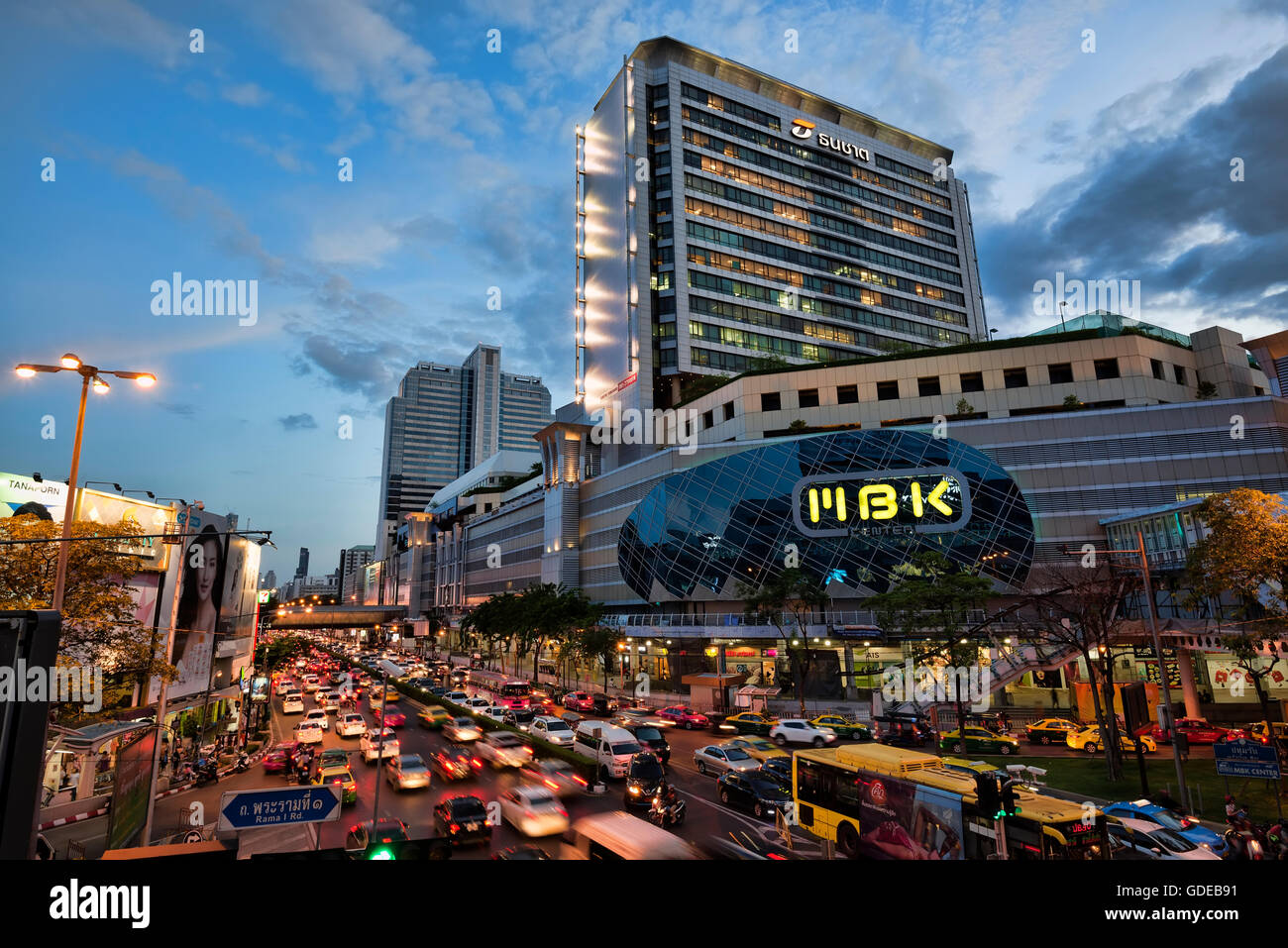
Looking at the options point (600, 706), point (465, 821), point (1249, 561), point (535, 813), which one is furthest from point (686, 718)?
point (1249, 561)

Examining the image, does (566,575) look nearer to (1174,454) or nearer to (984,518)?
(984,518)

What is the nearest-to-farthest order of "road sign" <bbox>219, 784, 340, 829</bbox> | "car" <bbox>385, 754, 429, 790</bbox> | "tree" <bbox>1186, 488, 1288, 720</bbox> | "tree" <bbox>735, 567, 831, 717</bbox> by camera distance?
"road sign" <bbox>219, 784, 340, 829</bbox> < "tree" <bbox>1186, 488, 1288, 720</bbox> < "car" <bbox>385, 754, 429, 790</bbox> < "tree" <bbox>735, 567, 831, 717</bbox>

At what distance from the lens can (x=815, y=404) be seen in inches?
2798

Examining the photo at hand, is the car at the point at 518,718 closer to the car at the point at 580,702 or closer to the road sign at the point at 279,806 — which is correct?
the car at the point at 580,702

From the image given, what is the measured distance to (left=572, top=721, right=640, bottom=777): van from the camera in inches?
1161

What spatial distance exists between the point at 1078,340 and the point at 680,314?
146 ft

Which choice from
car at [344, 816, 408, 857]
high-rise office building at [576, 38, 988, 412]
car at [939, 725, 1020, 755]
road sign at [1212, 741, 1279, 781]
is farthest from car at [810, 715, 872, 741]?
high-rise office building at [576, 38, 988, 412]

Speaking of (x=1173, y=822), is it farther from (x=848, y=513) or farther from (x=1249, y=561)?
(x=848, y=513)

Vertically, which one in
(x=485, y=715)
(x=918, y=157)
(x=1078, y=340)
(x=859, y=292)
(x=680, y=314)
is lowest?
(x=485, y=715)

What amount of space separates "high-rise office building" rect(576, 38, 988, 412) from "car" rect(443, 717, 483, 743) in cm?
5169

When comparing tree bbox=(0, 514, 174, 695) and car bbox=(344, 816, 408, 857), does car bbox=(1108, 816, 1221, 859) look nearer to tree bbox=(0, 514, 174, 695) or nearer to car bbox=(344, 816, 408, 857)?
car bbox=(344, 816, 408, 857)

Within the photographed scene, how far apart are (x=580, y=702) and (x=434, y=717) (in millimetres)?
11812
